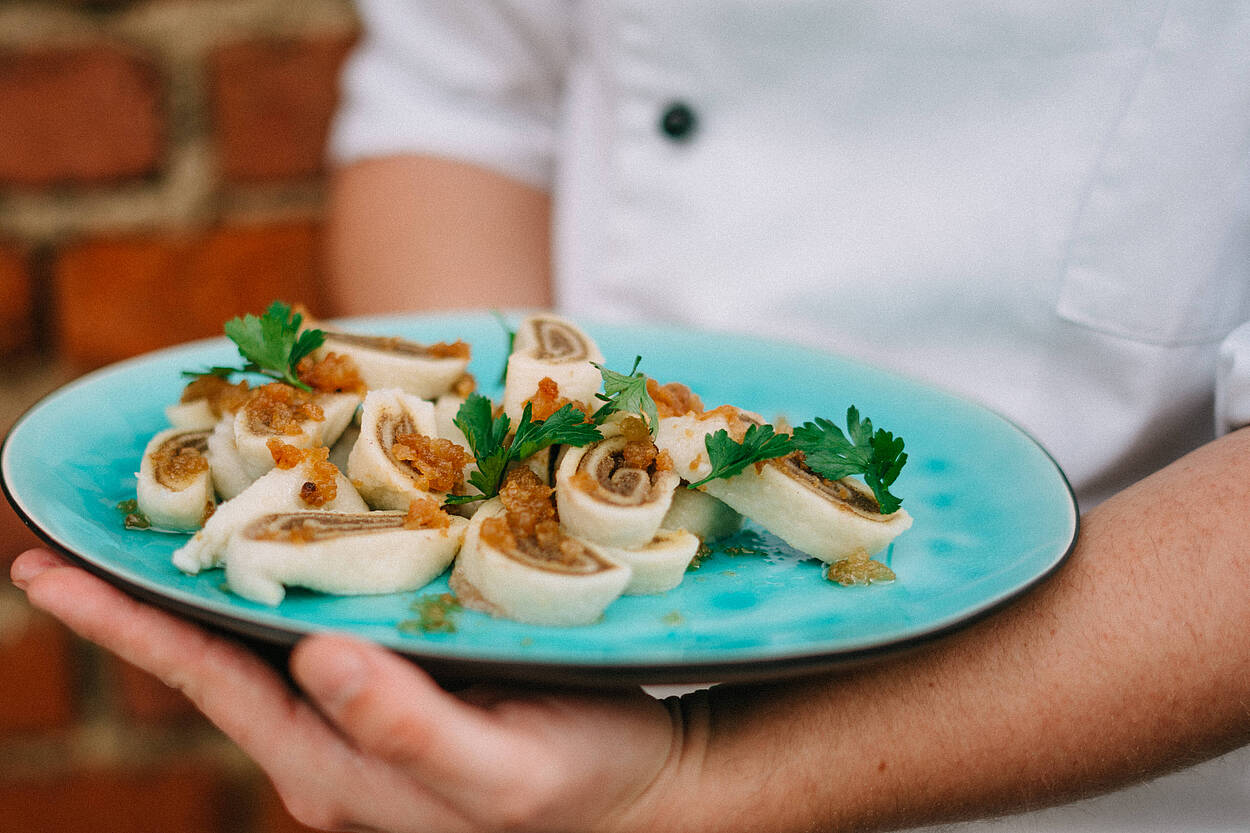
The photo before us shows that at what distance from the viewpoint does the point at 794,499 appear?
102 cm

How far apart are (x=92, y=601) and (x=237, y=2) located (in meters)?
1.29

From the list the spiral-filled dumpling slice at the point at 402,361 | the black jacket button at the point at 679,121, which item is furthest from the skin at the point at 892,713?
the black jacket button at the point at 679,121

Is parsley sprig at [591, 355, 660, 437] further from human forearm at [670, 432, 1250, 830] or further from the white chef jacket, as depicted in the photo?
the white chef jacket

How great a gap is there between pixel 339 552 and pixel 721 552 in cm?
39

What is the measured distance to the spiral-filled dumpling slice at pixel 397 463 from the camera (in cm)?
106

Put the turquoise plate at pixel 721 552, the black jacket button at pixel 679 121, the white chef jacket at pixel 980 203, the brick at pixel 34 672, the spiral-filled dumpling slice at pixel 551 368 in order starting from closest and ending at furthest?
the turquoise plate at pixel 721 552
the spiral-filled dumpling slice at pixel 551 368
the white chef jacket at pixel 980 203
the black jacket button at pixel 679 121
the brick at pixel 34 672

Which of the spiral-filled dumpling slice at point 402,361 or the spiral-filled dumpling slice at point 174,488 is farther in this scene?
the spiral-filled dumpling slice at point 402,361

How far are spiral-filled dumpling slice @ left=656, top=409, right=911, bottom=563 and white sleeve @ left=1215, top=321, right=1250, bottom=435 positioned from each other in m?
0.47

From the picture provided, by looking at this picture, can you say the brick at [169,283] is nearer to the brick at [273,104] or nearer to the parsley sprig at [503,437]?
the brick at [273,104]

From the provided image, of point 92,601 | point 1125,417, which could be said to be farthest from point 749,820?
point 1125,417

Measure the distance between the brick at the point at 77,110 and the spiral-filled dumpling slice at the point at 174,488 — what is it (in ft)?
2.95

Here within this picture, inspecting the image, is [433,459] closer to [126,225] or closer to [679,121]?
[679,121]

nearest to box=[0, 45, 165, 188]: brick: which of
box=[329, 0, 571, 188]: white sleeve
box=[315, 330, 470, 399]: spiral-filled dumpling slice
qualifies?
box=[329, 0, 571, 188]: white sleeve

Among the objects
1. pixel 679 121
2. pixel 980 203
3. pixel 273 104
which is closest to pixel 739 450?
pixel 980 203
